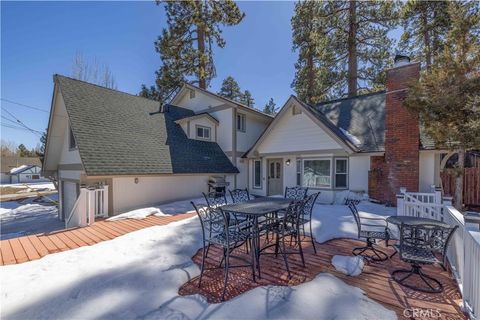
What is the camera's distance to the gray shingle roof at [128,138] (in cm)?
858

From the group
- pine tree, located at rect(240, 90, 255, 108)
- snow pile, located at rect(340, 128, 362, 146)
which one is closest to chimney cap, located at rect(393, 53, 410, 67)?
snow pile, located at rect(340, 128, 362, 146)

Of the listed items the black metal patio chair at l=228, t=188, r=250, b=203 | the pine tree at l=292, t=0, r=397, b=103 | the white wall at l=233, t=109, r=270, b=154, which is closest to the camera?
the black metal patio chair at l=228, t=188, r=250, b=203

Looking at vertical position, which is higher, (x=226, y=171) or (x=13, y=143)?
(x=13, y=143)

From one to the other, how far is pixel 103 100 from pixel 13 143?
68.4 metres

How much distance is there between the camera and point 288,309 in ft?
9.25

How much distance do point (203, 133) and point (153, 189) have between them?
520 cm

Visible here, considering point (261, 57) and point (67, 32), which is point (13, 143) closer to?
point (67, 32)

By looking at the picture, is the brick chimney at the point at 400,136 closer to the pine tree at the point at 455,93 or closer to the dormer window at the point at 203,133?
the pine tree at the point at 455,93

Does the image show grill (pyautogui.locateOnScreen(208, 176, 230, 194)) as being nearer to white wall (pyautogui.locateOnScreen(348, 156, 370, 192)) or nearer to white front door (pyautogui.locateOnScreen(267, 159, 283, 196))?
white front door (pyautogui.locateOnScreen(267, 159, 283, 196))

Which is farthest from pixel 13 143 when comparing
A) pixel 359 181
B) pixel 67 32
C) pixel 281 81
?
pixel 359 181

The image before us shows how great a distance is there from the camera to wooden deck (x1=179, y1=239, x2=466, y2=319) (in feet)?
9.84

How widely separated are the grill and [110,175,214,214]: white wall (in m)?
0.25

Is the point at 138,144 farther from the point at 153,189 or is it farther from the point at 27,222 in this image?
the point at 27,222

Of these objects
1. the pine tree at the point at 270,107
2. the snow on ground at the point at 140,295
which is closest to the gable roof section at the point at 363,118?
the snow on ground at the point at 140,295
